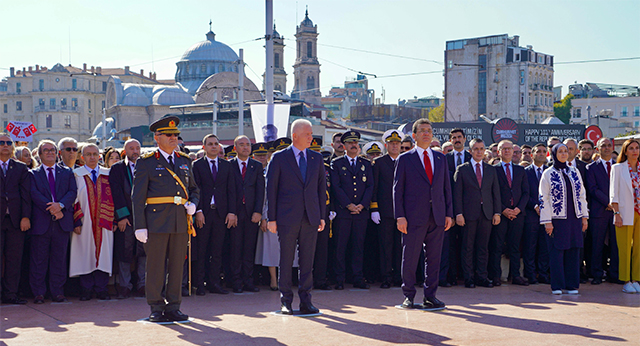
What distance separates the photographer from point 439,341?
5.92 m

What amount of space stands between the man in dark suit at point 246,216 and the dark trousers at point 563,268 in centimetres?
384

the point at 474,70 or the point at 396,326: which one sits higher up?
the point at 474,70

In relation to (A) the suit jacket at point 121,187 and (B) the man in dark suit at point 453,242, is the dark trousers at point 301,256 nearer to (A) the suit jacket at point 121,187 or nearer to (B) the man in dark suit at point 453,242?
(A) the suit jacket at point 121,187

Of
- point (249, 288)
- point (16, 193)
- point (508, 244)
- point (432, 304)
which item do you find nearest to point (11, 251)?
point (16, 193)

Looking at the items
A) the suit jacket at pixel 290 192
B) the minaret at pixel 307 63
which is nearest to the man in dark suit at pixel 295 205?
the suit jacket at pixel 290 192

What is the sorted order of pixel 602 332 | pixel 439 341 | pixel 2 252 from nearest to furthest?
pixel 439 341, pixel 602 332, pixel 2 252

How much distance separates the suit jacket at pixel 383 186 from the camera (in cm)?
958

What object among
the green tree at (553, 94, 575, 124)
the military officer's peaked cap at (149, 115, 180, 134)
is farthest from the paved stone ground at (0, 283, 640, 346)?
the green tree at (553, 94, 575, 124)

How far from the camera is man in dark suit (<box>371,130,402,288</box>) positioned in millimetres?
9547

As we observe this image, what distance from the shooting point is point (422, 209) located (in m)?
7.47

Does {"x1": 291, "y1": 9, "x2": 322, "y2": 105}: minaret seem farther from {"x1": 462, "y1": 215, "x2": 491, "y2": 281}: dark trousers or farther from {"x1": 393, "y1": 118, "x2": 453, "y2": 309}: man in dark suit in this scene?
{"x1": 393, "y1": 118, "x2": 453, "y2": 309}: man in dark suit

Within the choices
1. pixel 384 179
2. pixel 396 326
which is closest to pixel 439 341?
pixel 396 326

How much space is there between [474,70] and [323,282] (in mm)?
86209

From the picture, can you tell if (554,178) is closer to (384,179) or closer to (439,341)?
(384,179)
